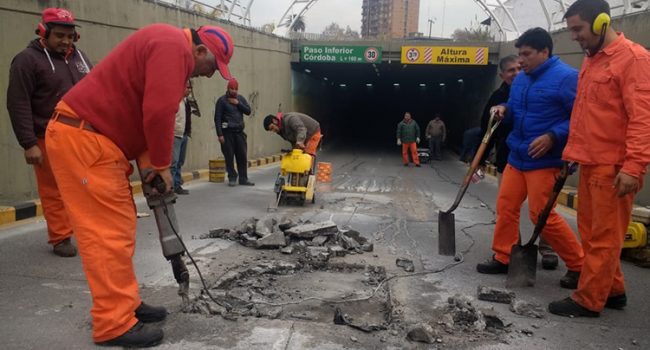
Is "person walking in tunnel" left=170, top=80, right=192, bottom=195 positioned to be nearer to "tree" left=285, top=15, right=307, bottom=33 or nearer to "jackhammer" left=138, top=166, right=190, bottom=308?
"jackhammer" left=138, top=166, right=190, bottom=308

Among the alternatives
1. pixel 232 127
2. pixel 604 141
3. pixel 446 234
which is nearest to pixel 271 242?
pixel 446 234

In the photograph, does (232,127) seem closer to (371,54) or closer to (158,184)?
(158,184)

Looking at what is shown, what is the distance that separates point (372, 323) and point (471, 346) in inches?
25.7

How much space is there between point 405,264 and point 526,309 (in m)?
1.32

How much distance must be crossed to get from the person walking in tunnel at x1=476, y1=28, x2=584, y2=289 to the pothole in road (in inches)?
56.3

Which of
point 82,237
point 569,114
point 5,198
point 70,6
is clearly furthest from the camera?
point 70,6

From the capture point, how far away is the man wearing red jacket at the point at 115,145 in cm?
268

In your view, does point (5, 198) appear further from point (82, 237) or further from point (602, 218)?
point (602, 218)

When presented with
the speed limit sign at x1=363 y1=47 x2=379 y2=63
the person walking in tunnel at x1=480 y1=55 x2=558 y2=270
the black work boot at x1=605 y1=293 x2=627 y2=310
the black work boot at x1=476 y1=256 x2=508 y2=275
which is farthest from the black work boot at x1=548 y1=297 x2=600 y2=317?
the speed limit sign at x1=363 y1=47 x2=379 y2=63

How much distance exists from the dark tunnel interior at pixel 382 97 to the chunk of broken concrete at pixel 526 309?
693 inches

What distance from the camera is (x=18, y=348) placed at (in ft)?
9.16

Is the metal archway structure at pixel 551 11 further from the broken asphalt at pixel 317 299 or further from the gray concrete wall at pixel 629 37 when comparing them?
the broken asphalt at pixel 317 299

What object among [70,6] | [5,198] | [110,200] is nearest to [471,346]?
[110,200]

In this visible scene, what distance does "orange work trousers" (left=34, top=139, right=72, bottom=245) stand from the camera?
4.50m
